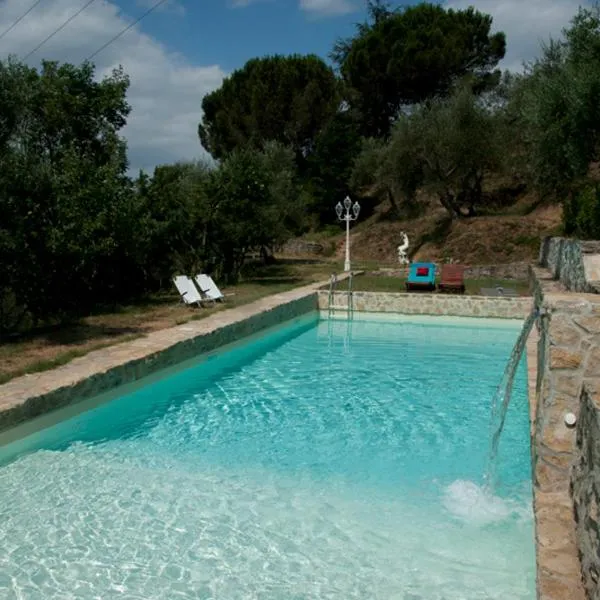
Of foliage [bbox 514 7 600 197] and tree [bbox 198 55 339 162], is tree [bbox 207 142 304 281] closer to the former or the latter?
foliage [bbox 514 7 600 197]

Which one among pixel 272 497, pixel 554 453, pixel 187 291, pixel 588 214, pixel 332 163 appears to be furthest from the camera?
pixel 332 163

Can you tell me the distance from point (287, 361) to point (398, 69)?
25.8 meters

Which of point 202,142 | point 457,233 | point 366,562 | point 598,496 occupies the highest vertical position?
point 202,142

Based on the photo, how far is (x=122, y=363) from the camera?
24.6 ft

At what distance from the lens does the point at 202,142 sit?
128 ft

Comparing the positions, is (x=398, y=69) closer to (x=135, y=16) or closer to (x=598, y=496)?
(x=135, y=16)

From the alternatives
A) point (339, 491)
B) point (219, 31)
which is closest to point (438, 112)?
point (219, 31)

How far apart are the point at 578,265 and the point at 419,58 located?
24448 mm

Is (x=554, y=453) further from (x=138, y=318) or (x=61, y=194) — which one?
(x=138, y=318)

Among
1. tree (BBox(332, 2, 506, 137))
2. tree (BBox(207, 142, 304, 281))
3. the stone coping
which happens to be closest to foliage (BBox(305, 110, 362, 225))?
tree (BBox(332, 2, 506, 137))

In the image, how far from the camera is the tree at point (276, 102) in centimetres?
3478

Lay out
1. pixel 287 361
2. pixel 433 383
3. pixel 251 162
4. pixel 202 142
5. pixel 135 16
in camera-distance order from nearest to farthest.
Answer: pixel 433 383 → pixel 287 361 → pixel 135 16 → pixel 251 162 → pixel 202 142

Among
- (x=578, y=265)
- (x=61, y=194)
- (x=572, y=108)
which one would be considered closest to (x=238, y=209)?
(x=61, y=194)

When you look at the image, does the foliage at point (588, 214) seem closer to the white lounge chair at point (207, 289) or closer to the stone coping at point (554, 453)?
the white lounge chair at point (207, 289)
